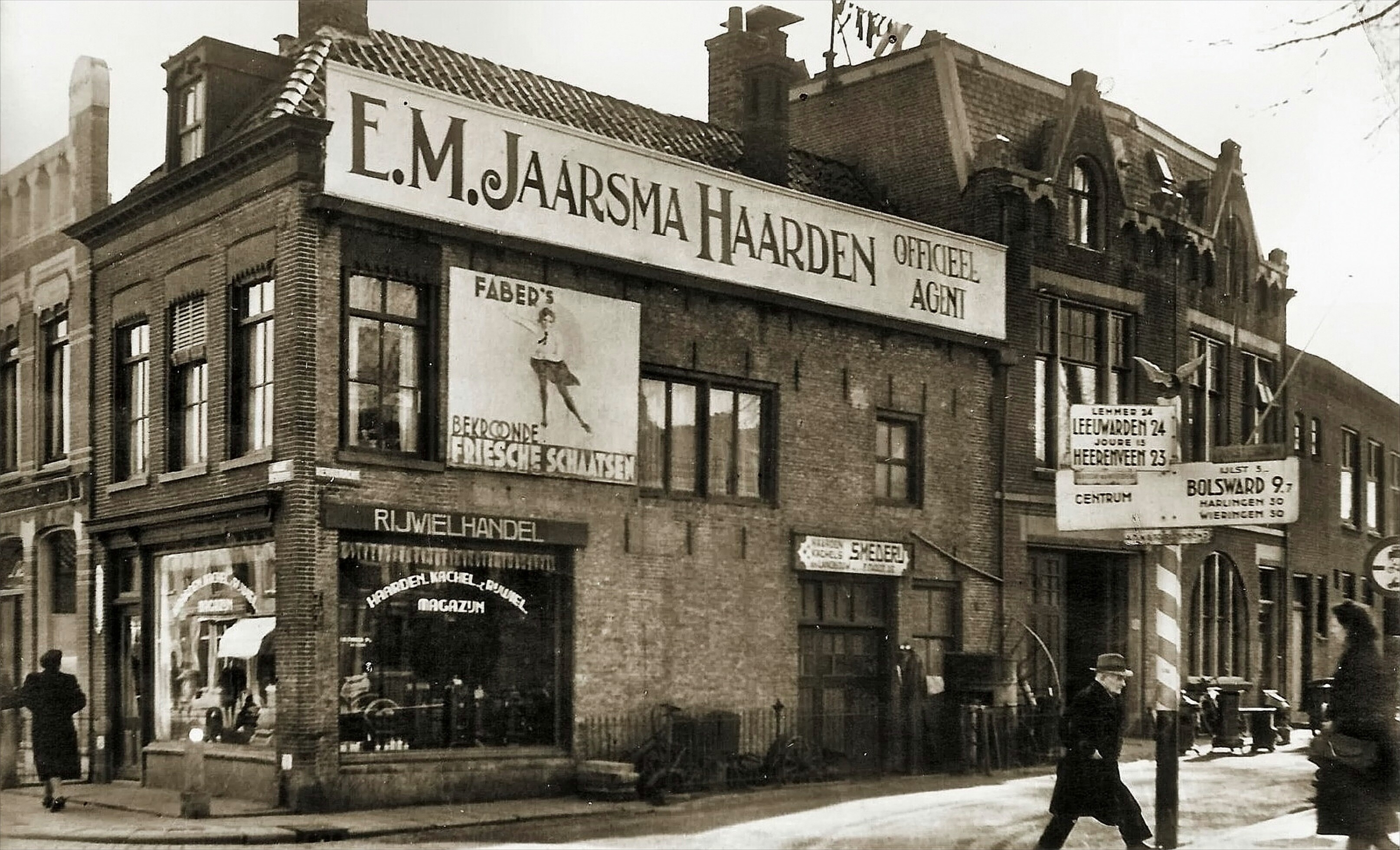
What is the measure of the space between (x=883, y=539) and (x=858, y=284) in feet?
12.2

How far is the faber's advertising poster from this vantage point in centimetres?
1822

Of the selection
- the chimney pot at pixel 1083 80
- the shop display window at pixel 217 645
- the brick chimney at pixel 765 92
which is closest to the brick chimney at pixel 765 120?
the brick chimney at pixel 765 92

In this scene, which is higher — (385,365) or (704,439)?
(385,365)

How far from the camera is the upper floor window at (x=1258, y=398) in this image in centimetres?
2638

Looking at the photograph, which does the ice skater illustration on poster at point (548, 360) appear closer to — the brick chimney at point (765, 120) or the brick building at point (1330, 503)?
the brick chimney at point (765, 120)

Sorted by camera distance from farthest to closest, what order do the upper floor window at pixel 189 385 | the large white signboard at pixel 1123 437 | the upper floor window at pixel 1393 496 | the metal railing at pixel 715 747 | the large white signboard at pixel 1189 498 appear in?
the upper floor window at pixel 1393 496
the upper floor window at pixel 189 385
the metal railing at pixel 715 747
the large white signboard at pixel 1123 437
the large white signboard at pixel 1189 498

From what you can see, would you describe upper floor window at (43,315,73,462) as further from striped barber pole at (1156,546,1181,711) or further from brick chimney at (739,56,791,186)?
striped barber pole at (1156,546,1181,711)

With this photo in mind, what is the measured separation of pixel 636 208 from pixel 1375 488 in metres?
11.6

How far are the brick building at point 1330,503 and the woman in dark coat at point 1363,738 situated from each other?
6190mm

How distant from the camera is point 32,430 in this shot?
21.9 m

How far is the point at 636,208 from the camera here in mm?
19938

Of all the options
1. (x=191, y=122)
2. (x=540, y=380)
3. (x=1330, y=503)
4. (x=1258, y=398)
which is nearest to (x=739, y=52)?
(x=540, y=380)

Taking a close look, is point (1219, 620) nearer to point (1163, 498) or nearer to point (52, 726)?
point (1163, 498)

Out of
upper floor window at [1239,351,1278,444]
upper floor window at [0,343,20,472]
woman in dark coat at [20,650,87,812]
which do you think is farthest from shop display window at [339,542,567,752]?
upper floor window at [1239,351,1278,444]
